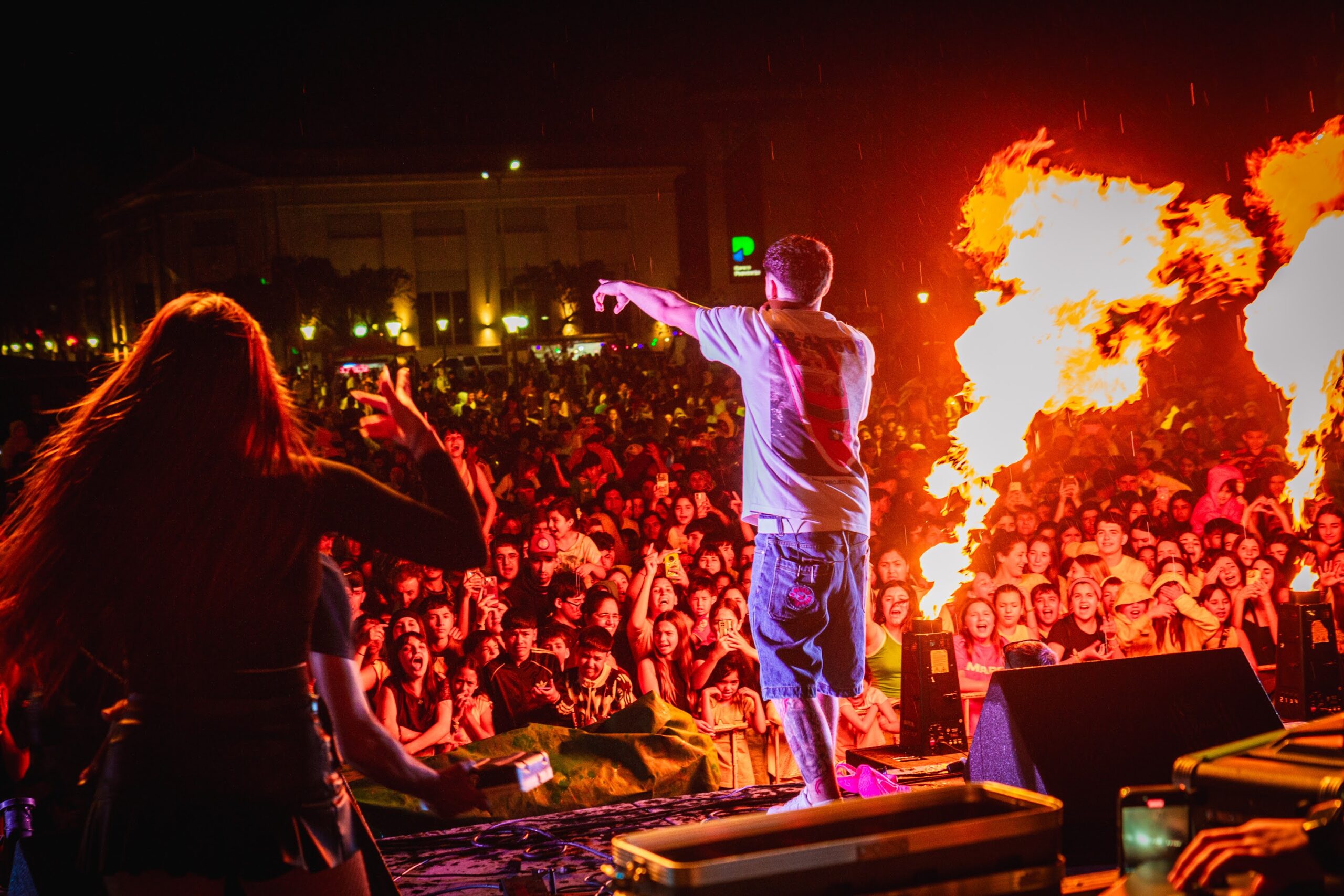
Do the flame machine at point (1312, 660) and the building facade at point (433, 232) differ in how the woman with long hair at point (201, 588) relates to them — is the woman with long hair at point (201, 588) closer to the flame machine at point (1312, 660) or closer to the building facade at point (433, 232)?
the flame machine at point (1312, 660)

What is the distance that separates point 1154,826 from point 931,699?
3106mm

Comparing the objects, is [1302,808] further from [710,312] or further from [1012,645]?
[1012,645]

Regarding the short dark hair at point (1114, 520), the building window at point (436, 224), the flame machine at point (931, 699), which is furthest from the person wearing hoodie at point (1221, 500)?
the building window at point (436, 224)

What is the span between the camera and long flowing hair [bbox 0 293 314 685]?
5.33 feet

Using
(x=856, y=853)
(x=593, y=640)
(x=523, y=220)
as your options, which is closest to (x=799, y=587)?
(x=856, y=853)

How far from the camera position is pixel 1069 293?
675 centimetres

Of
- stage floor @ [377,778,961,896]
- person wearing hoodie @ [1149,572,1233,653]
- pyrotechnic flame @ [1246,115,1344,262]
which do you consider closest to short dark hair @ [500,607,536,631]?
stage floor @ [377,778,961,896]

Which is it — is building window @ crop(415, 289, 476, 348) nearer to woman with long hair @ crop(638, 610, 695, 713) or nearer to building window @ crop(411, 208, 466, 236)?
building window @ crop(411, 208, 466, 236)

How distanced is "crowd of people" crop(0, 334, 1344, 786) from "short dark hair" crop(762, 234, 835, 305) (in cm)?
193

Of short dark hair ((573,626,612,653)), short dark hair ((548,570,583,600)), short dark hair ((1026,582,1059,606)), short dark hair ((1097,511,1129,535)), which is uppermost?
short dark hair ((1097,511,1129,535))

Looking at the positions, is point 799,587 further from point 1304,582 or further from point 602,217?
point 602,217

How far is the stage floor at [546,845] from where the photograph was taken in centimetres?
377

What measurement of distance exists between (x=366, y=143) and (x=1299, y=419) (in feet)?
101

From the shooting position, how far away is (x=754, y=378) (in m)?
3.67
